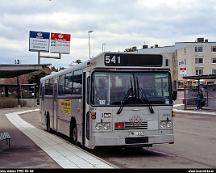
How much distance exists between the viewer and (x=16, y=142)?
1831 centimetres

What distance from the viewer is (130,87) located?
13.5 meters

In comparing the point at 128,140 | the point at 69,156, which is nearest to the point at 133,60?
the point at 128,140

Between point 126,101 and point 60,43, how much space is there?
60.6 metres

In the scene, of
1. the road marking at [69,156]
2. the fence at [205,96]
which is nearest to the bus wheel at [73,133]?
the road marking at [69,156]

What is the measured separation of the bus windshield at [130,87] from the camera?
13.4 m

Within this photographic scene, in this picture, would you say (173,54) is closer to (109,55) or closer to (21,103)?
(21,103)

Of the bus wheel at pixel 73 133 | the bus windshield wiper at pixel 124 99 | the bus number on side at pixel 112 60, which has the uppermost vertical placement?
the bus number on side at pixel 112 60

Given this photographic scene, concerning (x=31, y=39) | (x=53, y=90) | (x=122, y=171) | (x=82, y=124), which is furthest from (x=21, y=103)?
(x=122, y=171)

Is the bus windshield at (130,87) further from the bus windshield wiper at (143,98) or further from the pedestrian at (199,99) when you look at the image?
the pedestrian at (199,99)

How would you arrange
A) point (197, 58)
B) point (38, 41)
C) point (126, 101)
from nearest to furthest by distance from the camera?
point (126, 101), point (38, 41), point (197, 58)

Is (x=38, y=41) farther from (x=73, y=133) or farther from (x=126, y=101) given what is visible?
(x=126, y=101)

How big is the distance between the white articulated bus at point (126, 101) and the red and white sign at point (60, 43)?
58.8 meters

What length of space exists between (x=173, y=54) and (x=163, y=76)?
111 metres

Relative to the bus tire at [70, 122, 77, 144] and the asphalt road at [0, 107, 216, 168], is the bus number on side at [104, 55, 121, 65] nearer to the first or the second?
the asphalt road at [0, 107, 216, 168]
